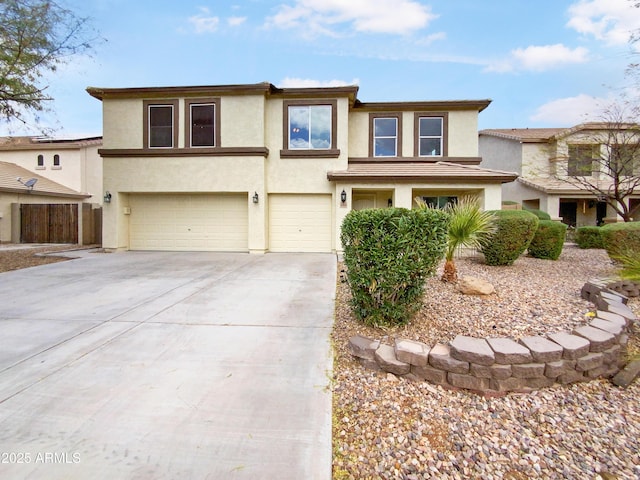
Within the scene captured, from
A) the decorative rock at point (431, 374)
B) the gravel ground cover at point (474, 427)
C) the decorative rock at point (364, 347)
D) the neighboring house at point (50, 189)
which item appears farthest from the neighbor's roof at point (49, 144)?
Answer: the decorative rock at point (431, 374)

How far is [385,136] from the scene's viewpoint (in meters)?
13.2

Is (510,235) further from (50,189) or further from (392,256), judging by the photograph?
(50,189)

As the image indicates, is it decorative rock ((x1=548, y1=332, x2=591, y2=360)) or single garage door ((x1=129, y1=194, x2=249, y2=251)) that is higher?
single garage door ((x1=129, y1=194, x2=249, y2=251))

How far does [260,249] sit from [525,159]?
16402mm

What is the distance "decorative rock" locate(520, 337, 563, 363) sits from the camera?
301 centimetres

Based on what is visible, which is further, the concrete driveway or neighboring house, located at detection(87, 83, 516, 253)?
neighboring house, located at detection(87, 83, 516, 253)

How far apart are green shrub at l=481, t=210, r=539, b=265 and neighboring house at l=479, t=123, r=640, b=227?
1112cm

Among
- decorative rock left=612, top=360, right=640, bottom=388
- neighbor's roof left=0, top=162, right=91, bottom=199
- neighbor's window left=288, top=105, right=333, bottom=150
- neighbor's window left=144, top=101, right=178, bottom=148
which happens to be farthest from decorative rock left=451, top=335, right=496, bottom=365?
neighbor's roof left=0, top=162, right=91, bottom=199

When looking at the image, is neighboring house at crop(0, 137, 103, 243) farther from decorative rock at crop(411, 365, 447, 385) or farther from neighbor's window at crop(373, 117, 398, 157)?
decorative rock at crop(411, 365, 447, 385)

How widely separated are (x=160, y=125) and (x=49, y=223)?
26.1ft

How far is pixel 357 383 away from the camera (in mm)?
3039

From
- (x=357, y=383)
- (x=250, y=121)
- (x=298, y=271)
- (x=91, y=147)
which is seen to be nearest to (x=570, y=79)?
(x=250, y=121)

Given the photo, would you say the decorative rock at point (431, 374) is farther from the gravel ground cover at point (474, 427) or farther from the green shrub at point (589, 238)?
the green shrub at point (589, 238)

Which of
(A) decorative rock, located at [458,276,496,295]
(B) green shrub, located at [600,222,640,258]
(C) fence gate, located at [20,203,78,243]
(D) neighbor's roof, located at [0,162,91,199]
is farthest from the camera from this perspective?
(D) neighbor's roof, located at [0,162,91,199]
